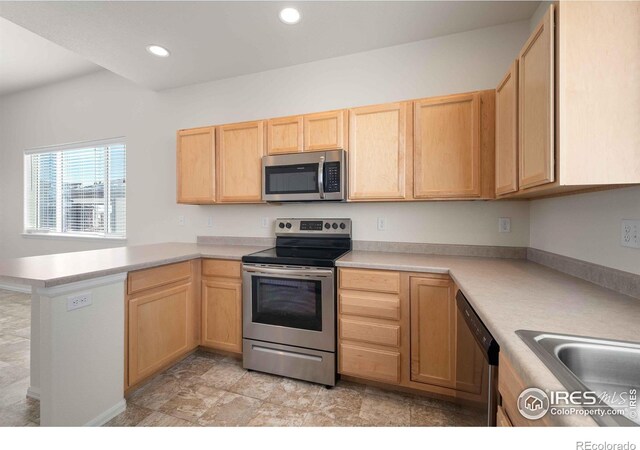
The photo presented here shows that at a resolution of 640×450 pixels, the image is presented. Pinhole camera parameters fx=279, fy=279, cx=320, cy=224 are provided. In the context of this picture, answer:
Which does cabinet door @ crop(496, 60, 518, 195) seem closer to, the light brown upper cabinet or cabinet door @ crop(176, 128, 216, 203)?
the light brown upper cabinet

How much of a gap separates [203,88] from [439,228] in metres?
2.94

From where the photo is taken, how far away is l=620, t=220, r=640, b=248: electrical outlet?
1.16 metres

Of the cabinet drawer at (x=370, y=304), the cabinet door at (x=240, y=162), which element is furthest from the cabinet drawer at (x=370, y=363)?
the cabinet door at (x=240, y=162)

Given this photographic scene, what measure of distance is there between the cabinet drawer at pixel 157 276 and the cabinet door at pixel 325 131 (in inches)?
56.6

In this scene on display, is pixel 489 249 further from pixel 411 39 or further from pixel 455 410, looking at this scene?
pixel 411 39

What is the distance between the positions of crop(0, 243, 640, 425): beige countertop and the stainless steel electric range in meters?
0.22

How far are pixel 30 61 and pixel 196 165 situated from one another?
2.69 m

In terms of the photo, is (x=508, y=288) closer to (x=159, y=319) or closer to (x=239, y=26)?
(x=159, y=319)

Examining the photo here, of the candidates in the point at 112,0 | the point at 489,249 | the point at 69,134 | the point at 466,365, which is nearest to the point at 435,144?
the point at 489,249

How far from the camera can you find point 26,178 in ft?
13.9

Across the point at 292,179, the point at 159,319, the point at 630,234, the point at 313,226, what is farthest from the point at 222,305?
the point at 630,234

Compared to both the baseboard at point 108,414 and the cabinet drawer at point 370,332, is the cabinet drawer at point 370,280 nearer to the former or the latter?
the cabinet drawer at point 370,332

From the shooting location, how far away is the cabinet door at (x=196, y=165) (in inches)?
108

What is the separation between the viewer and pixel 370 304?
198 cm
